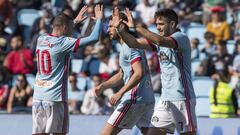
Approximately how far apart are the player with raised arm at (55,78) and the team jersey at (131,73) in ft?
2.02

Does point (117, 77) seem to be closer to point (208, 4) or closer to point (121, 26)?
point (121, 26)

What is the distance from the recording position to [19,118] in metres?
13.3

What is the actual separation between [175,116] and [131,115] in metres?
0.77

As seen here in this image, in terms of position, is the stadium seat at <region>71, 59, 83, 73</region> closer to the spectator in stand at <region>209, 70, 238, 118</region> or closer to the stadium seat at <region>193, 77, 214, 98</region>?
the stadium seat at <region>193, 77, 214, 98</region>

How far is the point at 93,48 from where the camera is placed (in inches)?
696

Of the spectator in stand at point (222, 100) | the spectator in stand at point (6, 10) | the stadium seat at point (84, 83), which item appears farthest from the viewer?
the spectator in stand at point (6, 10)

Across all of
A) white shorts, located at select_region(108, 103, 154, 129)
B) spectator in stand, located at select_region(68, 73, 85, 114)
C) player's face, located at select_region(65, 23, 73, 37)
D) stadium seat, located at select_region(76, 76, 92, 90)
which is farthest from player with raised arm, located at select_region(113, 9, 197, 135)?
stadium seat, located at select_region(76, 76, 92, 90)

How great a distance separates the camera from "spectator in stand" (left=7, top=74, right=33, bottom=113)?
1611 cm

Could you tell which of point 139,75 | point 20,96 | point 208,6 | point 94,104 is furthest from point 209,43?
point 139,75

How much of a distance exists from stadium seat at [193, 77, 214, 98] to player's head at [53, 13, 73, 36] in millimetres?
6226

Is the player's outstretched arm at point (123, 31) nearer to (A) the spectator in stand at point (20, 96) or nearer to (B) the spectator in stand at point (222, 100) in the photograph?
(B) the spectator in stand at point (222, 100)

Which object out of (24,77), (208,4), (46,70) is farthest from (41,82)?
(208,4)

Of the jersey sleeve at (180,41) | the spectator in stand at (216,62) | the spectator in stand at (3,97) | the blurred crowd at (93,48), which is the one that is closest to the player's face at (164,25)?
the jersey sleeve at (180,41)

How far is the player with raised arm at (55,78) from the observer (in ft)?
33.7
